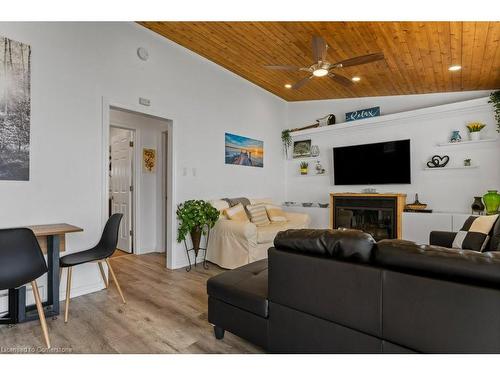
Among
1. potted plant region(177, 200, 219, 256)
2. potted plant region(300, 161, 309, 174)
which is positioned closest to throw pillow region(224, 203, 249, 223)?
potted plant region(177, 200, 219, 256)

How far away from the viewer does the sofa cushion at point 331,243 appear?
4.46 feet

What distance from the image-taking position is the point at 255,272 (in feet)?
6.98

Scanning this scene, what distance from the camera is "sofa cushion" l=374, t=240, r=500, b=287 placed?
107 cm

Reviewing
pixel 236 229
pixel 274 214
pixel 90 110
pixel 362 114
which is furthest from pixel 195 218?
pixel 362 114

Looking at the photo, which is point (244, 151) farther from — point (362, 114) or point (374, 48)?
point (374, 48)

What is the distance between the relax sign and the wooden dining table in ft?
16.0

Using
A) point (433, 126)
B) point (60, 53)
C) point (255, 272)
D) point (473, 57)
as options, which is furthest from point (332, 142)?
point (60, 53)

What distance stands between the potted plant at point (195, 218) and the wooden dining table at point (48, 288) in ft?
4.76

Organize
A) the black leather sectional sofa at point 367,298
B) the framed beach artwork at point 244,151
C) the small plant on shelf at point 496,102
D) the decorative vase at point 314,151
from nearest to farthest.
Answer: the black leather sectional sofa at point 367,298 → the small plant on shelf at point 496,102 → the framed beach artwork at point 244,151 → the decorative vase at point 314,151

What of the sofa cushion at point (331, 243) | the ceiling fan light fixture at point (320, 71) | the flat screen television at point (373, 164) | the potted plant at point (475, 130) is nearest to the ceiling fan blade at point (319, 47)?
the ceiling fan light fixture at point (320, 71)

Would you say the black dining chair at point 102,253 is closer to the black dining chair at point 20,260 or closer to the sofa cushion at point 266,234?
the black dining chair at point 20,260

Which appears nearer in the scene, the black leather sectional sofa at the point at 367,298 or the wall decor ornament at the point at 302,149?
the black leather sectional sofa at the point at 367,298

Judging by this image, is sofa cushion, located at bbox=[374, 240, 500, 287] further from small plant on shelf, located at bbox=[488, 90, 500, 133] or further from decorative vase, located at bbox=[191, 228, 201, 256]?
small plant on shelf, located at bbox=[488, 90, 500, 133]
